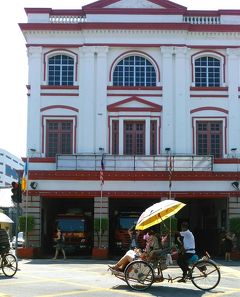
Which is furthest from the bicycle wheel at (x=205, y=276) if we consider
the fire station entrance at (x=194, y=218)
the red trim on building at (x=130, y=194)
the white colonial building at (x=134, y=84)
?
the white colonial building at (x=134, y=84)

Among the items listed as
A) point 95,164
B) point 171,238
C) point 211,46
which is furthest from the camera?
point 211,46

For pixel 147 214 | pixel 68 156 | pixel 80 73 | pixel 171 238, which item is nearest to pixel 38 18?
pixel 80 73

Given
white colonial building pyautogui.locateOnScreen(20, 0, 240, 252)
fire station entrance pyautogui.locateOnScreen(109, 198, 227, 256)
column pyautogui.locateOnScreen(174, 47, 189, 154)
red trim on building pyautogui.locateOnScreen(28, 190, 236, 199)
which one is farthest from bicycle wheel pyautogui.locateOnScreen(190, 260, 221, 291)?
column pyautogui.locateOnScreen(174, 47, 189, 154)

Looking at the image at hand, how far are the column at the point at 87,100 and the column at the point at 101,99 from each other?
0.24m

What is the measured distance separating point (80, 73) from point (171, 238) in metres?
11.6

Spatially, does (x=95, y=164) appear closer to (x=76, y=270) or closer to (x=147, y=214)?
(x=76, y=270)

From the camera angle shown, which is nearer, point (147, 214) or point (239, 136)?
point (147, 214)

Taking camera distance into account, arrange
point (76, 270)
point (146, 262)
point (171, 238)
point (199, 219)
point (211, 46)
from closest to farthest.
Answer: point (146, 262)
point (76, 270)
point (171, 238)
point (211, 46)
point (199, 219)

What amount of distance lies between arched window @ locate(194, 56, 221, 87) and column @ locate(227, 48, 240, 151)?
0.66 meters

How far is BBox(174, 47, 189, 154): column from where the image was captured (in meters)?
35.7

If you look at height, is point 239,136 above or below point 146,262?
above

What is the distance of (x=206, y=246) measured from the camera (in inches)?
1484

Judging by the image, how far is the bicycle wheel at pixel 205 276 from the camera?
54.8ft

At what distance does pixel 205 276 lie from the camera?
1677cm
